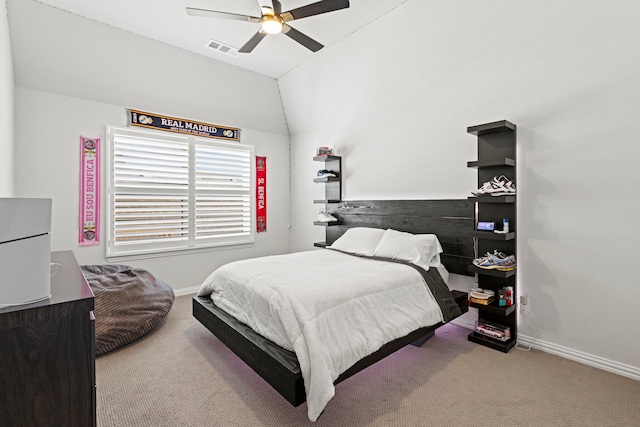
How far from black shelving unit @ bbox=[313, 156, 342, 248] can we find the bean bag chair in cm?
227

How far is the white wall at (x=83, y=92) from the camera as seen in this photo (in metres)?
3.17

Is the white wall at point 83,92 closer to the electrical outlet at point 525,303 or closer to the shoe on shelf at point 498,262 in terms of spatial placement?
the shoe on shelf at point 498,262

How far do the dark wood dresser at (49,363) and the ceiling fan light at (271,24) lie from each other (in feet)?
8.01

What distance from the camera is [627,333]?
91.0 inches

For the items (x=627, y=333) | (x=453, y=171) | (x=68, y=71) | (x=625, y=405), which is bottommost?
(x=625, y=405)

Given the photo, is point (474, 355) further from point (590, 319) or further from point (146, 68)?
point (146, 68)

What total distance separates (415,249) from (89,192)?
3772mm

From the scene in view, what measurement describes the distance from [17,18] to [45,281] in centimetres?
347

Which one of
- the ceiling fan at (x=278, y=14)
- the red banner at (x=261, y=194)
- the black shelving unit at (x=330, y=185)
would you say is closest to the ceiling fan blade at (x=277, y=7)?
the ceiling fan at (x=278, y=14)

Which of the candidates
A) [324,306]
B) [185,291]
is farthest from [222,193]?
[324,306]

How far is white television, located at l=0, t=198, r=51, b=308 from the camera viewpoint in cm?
85

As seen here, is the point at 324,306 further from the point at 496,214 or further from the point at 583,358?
the point at 583,358

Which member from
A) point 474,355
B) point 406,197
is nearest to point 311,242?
point 406,197

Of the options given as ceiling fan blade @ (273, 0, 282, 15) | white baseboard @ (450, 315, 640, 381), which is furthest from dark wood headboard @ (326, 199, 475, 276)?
ceiling fan blade @ (273, 0, 282, 15)
